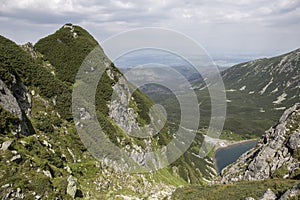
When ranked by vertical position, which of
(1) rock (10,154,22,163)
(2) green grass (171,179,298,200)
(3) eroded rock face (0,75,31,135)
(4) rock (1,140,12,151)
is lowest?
(2) green grass (171,179,298,200)

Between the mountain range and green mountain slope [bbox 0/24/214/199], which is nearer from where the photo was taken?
green mountain slope [bbox 0/24/214/199]

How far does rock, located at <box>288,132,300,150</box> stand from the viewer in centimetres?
6988

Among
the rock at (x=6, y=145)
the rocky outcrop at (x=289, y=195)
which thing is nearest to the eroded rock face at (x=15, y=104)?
the rock at (x=6, y=145)

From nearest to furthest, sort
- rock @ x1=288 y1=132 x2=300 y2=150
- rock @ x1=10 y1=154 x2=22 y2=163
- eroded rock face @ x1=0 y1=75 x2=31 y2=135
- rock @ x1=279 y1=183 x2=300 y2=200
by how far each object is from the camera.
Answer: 1. rock @ x1=279 y1=183 x2=300 y2=200
2. rock @ x1=10 y1=154 x2=22 y2=163
3. eroded rock face @ x1=0 y1=75 x2=31 y2=135
4. rock @ x1=288 y1=132 x2=300 y2=150

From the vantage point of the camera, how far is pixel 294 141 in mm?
70875

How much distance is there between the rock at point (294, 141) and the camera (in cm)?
6988

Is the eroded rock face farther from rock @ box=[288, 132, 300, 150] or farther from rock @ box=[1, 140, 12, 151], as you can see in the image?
rock @ box=[288, 132, 300, 150]

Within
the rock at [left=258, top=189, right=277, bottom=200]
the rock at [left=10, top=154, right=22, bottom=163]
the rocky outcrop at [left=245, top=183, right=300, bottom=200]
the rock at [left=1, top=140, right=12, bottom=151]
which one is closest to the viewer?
the rocky outcrop at [left=245, top=183, right=300, bottom=200]

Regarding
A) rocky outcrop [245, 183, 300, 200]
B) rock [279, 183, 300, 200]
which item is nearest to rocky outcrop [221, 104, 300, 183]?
rocky outcrop [245, 183, 300, 200]

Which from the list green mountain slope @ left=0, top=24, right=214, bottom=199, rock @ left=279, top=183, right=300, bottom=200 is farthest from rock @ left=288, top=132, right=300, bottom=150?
rock @ left=279, top=183, right=300, bottom=200

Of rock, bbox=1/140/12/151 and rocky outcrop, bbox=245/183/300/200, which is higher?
rock, bbox=1/140/12/151

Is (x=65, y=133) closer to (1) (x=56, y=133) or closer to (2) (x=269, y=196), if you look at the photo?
(1) (x=56, y=133)

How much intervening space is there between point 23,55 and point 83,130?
2307 cm

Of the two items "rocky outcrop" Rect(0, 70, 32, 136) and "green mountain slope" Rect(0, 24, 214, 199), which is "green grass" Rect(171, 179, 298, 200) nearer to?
"green mountain slope" Rect(0, 24, 214, 199)
